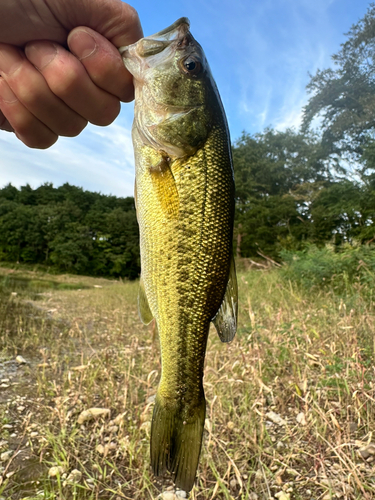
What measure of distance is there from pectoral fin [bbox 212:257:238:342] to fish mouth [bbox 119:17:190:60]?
120cm

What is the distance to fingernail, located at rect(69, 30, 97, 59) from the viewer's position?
174cm

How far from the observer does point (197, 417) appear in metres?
1.56

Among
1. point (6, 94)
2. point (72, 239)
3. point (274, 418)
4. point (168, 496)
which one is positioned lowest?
point (168, 496)

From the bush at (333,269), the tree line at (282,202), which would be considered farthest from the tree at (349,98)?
the bush at (333,269)

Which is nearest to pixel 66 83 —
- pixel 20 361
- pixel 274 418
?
pixel 274 418

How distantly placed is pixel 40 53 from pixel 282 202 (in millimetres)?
31078

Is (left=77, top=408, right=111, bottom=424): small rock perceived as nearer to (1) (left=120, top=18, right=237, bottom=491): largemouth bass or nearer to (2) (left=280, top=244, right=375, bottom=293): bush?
(1) (left=120, top=18, right=237, bottom=491): largemouth bass

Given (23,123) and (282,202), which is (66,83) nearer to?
(23,123)

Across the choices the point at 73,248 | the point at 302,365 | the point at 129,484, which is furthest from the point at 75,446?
the point at 73,248

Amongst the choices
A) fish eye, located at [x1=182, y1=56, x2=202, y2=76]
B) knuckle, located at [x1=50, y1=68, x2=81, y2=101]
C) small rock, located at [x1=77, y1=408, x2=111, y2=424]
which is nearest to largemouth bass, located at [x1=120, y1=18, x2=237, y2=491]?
fish eye, located at [x1=182, y1=56, x2=202, y2=76]

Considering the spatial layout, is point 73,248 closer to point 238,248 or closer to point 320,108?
point 238,248

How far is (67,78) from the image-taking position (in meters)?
1.75

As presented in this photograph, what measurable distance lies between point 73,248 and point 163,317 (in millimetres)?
44834

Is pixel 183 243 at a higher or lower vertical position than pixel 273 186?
lower
